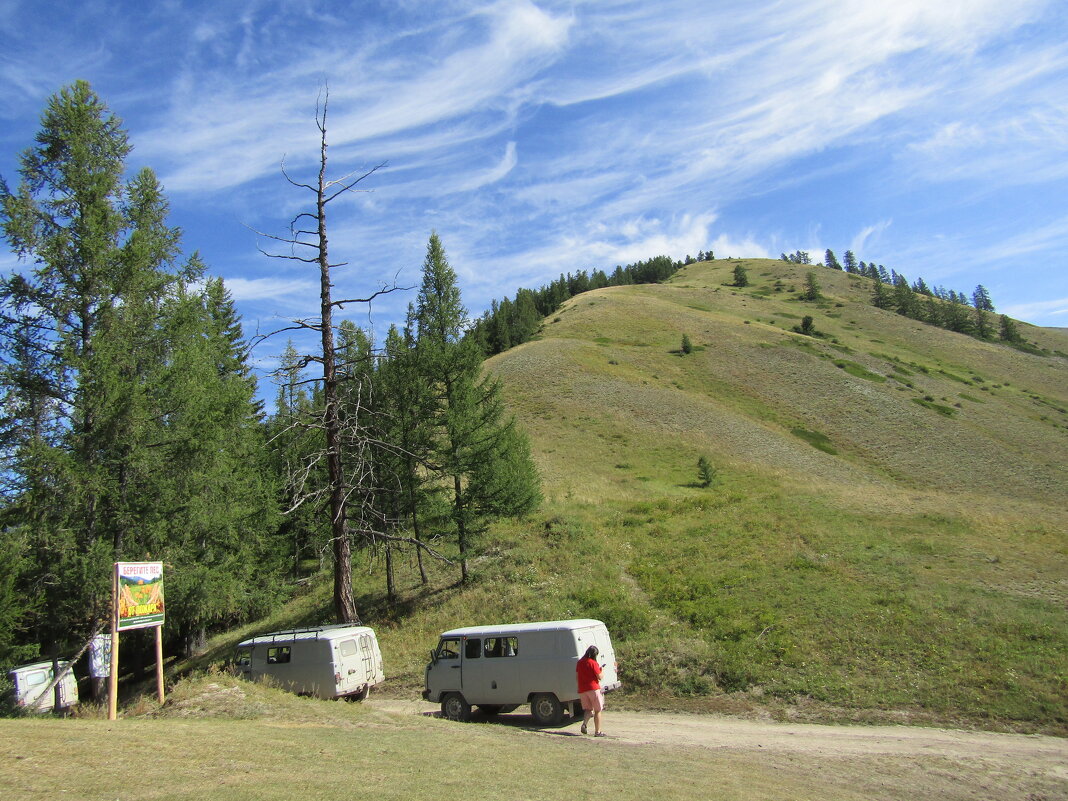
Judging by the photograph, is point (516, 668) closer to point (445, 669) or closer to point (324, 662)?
point (445, 669)

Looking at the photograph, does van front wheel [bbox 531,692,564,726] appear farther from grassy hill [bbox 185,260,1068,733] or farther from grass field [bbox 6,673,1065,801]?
grassy hill [bbox 185,260,1068,733]

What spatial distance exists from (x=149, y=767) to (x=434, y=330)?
22.0 meters

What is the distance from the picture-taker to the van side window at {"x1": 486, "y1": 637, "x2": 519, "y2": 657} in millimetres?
14328

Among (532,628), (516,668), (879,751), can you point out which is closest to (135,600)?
(516,668)

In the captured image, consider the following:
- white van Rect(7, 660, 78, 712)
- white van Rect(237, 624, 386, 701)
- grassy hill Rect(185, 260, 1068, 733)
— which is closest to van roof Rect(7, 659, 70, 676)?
white van Rect(7, 660, 78, 712)

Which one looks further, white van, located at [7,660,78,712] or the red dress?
white van, located at [7,660,78,712]

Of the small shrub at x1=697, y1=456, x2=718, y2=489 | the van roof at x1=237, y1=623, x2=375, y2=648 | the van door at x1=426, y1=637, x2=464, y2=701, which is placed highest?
the small shrub at x1=697, y1=456, x2=718, y2=489

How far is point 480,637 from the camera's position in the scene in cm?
1497

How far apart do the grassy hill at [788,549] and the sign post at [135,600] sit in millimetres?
9846

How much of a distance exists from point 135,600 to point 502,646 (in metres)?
7.71

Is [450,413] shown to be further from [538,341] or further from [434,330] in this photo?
[538,341]

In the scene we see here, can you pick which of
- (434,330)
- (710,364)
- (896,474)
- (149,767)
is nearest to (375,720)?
(149,767)

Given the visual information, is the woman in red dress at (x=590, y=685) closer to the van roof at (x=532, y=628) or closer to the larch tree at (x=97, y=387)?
the van roof at (x=532, y=628)

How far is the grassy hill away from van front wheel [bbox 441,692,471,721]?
475 cm
